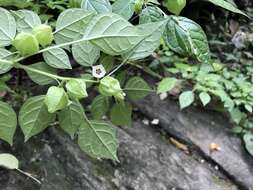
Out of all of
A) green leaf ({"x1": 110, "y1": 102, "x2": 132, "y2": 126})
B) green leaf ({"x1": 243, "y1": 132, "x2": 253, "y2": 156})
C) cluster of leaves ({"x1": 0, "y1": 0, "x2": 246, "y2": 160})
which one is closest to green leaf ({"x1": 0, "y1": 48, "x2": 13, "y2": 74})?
cluster of leaves ({"x1": 0, "y1": 0, "x2": 246, "y2": 160})

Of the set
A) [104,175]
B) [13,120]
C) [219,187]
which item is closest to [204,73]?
[219,187]

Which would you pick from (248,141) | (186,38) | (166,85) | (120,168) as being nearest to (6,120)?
(186,38)

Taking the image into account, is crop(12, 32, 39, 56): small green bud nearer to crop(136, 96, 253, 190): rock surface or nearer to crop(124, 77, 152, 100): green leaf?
crop(124, 77, 152, 100): green leaf

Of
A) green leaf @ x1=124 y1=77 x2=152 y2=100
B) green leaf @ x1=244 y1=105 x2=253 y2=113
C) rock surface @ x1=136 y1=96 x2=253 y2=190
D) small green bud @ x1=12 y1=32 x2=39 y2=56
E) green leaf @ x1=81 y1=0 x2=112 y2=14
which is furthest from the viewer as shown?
green leaf @ x1=244 y1=105 x2=253 y2=113

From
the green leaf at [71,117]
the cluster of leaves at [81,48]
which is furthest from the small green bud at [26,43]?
the green leaf at [71,117]

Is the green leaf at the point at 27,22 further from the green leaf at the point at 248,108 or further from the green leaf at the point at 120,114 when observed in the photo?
the green leaf at the point at 248,108

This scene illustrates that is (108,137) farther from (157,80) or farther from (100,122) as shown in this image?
(157,80)
